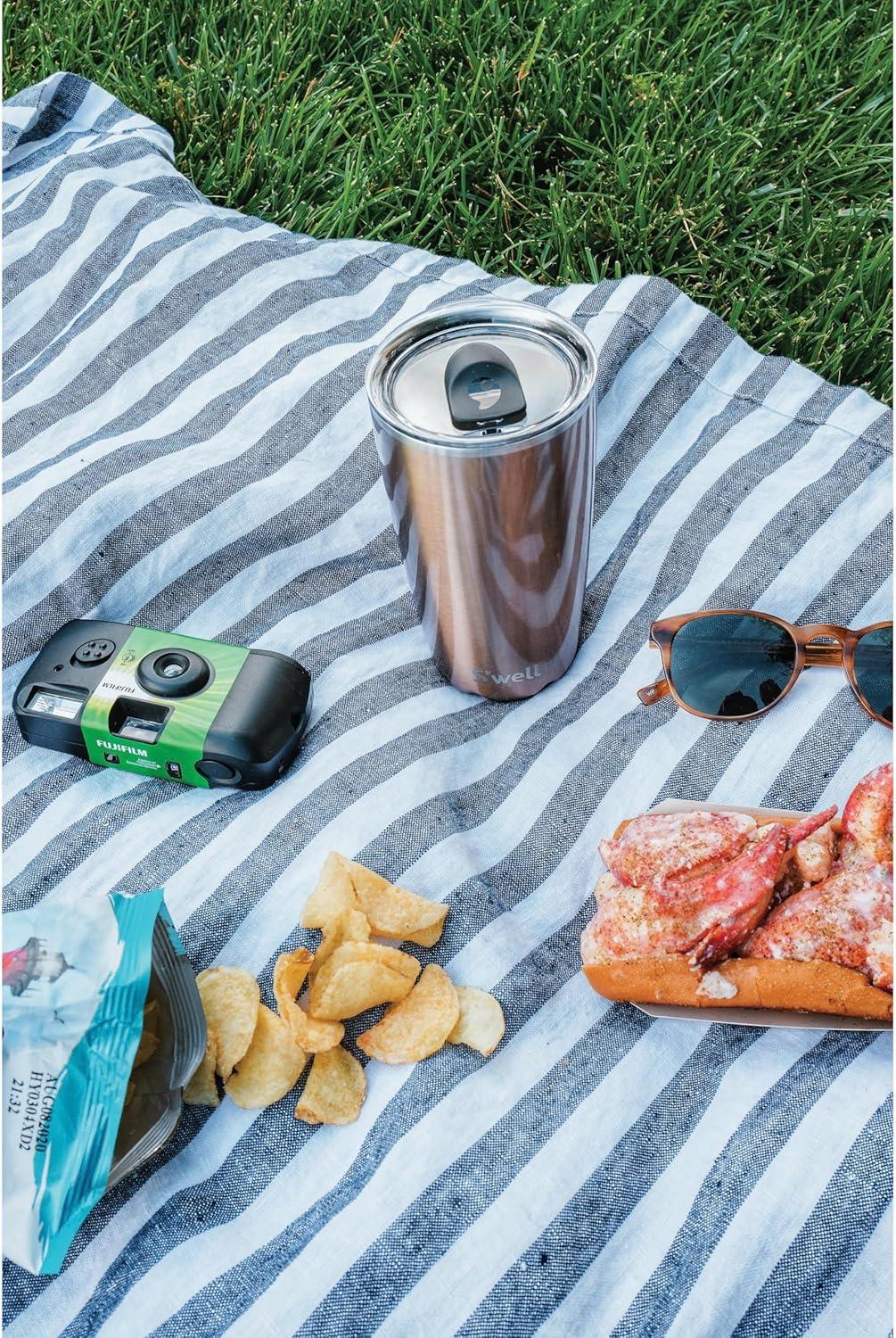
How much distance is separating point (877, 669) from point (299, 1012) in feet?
2.57

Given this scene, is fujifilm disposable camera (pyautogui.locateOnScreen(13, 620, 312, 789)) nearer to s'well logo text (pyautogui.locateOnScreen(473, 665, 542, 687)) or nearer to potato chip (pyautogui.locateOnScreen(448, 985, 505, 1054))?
s'well logo text (pyautogui.locateOnScreen(473, 665, 542, 687))

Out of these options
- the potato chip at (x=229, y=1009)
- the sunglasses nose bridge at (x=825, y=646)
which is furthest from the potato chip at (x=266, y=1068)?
the sunglasses nose bridge at (x=825, y=646)

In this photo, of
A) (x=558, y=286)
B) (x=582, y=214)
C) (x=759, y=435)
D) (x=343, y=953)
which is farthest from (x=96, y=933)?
(x=582, y=214)

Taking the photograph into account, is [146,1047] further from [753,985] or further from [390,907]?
[753,985]

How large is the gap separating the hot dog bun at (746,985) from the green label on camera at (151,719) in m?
0.51

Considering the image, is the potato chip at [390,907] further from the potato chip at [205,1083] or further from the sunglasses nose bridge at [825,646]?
the sunglasses nose bridge at [825,646]

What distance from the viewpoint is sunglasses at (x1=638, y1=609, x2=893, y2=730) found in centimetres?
144

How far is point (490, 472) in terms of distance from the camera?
1.27m

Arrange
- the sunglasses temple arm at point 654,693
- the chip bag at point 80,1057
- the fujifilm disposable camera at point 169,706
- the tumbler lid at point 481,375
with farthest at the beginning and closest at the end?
the sunglasses temple arm at point 654,693, the fujifilm disposable camera at point 169,706, the tumbler lid at point 481,375, the chip bag at point 80,1057

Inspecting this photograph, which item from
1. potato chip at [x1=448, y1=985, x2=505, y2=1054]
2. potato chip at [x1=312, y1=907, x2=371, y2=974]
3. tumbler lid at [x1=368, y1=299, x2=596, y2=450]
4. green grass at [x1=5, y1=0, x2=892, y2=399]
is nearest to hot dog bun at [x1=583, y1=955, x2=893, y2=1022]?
potato chip at [x1=448, y1=985, x2=505, y2=1054]

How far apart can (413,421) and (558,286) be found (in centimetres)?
93

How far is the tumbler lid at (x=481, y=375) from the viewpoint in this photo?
1.25 meters

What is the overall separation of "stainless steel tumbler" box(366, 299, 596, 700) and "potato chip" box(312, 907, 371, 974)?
1.33ft

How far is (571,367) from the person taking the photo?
4.30 feet
